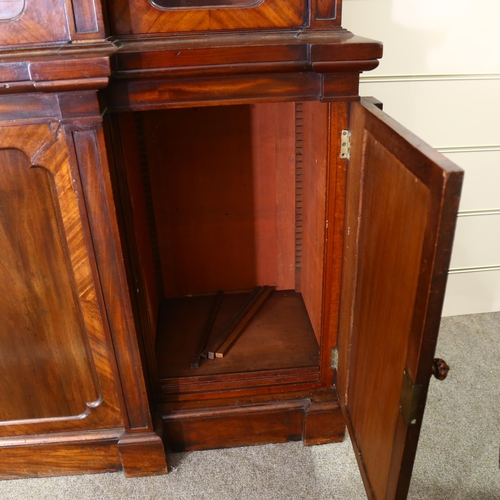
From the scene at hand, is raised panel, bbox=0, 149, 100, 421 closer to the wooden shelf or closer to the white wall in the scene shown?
the wooden shelf

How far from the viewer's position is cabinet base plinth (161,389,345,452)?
4.99ft

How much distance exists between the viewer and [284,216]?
6.31 feet

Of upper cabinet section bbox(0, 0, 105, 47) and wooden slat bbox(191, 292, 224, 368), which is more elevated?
upper cabinet section bbox(0, 0, 105, 47)

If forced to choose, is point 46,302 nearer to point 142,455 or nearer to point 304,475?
point 142,455

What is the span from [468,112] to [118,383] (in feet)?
4.96

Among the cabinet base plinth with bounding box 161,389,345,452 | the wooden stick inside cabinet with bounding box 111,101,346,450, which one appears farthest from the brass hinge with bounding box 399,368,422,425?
the cabinet base plinth with bounding box 161,389,345,452

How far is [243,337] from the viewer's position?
1.75 meters

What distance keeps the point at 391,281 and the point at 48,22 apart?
34.5 inches

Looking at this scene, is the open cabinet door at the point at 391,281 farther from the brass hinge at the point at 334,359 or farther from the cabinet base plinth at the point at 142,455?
the cabinet base plinth at the point at 142,455

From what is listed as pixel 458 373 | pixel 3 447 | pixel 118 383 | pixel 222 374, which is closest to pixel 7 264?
pixel 118 383

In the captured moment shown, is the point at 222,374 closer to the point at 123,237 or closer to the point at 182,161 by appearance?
the point at 123,237

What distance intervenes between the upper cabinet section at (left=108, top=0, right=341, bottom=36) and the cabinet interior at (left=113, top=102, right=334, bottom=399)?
0.35m

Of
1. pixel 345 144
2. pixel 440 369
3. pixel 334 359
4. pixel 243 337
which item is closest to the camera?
pixel 440 369

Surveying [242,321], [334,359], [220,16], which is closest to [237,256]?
[242,321]
